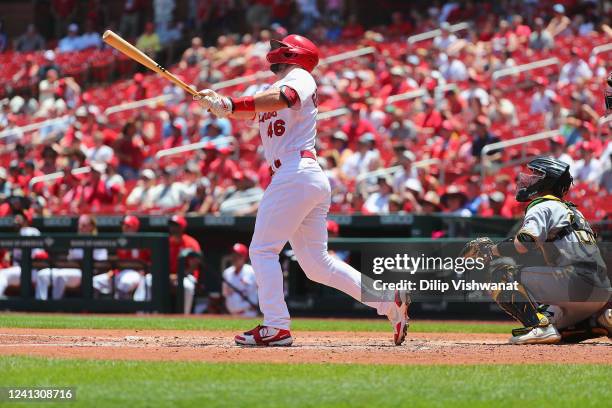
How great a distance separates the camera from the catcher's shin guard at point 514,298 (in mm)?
7668

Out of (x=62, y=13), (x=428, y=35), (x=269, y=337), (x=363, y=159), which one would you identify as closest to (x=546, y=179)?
(x=269, y=337)

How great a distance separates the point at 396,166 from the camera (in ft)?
50.2

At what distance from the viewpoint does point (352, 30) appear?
23.8 metres

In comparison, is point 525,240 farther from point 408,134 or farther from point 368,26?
point 368,26

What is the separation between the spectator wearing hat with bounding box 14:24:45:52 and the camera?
1151 inches

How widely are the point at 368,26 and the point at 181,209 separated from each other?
1114 centimetres

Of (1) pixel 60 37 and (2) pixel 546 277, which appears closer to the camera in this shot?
(2) pixel 546 277

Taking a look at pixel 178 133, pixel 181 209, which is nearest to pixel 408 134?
pixel 181 209

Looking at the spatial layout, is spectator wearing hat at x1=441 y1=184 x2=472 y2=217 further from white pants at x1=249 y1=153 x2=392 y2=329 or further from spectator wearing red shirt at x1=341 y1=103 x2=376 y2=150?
white pants at x1=249 y1=153 x2=392 y2=329

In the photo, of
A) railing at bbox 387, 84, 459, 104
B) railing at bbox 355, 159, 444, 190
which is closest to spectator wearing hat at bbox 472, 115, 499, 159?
railing at bbox 355, 159, 444, 190

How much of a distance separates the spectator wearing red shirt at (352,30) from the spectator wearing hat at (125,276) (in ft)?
35.7

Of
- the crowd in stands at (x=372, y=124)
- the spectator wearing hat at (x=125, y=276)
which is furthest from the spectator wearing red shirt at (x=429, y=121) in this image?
the spectator wearing hat at (x=125, y=276)

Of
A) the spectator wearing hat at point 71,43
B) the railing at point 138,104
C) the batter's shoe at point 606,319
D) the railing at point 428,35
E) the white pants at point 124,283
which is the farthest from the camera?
the spectator wearing hat at point 71,43

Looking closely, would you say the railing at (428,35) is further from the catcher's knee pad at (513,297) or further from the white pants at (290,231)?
the white pants at (290,231)
